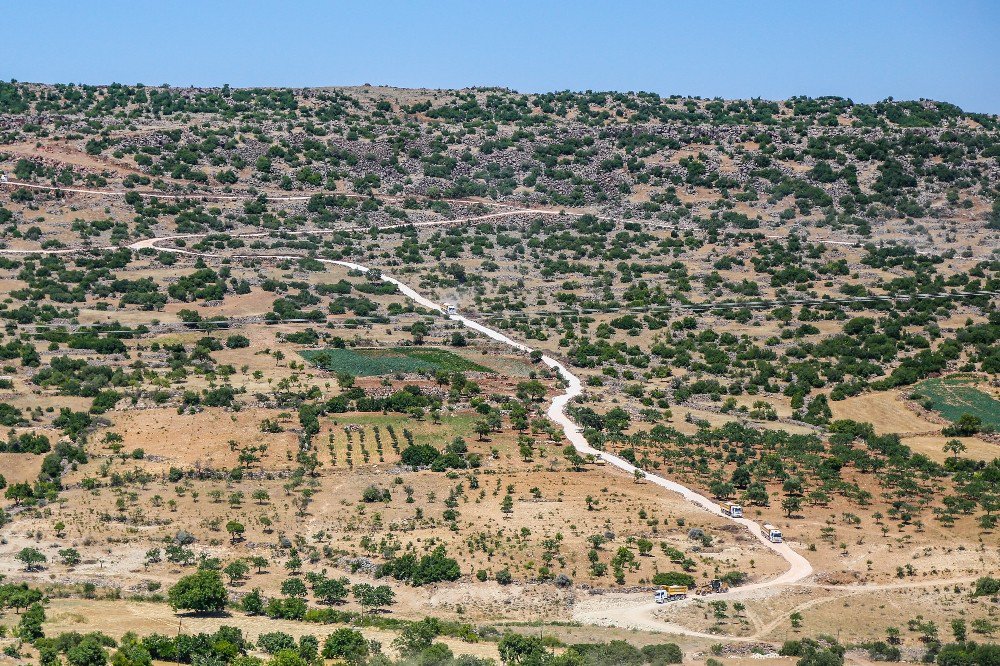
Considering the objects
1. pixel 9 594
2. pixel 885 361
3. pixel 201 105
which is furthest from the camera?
pixel 201 105

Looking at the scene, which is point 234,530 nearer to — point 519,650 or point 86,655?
point 86,655

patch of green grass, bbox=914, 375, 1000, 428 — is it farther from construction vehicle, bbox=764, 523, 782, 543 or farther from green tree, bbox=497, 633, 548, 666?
green tree, bbox=497, 633, 548, 666

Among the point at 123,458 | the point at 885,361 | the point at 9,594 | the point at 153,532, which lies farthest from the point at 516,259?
the point at 9,594

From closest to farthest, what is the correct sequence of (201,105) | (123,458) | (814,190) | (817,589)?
(817,589) → (123,458) → (814,190) → (201,105)

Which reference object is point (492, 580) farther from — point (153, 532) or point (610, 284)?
point (610, 284)

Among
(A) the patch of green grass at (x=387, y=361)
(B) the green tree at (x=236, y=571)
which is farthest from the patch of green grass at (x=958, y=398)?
(B) the green tree at (x=236, y=571)

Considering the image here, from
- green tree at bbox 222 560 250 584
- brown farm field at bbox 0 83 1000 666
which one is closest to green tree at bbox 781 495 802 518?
brown farm field at bbox 0 83 1000 666
